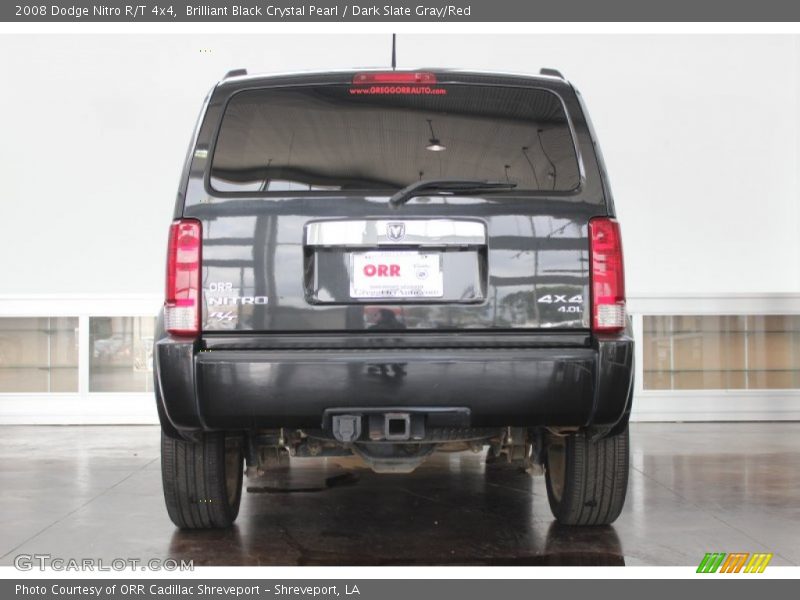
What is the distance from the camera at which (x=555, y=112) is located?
10.3 ft

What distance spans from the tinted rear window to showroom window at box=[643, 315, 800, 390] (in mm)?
5927

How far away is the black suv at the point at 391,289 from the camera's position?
2834 mm

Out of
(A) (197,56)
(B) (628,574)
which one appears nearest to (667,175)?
(A) (197,56)

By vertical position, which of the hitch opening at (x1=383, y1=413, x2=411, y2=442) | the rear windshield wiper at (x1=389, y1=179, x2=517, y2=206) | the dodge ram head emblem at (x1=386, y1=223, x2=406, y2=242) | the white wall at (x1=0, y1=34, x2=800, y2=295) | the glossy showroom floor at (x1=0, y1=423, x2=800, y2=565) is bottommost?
the glossy showroom floor at (x1=0, y1=423, x2=800, y2=565)

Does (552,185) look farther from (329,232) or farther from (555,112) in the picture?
(329,232)

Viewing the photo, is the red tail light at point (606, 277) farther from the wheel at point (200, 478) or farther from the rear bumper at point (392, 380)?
the wheel at point (200, 478)

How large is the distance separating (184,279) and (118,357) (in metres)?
6.10

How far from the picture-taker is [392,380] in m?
2.82

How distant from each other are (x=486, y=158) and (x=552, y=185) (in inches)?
10.9

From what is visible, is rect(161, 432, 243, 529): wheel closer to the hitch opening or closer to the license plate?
the hitch opening

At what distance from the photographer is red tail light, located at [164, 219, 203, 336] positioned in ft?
9.41

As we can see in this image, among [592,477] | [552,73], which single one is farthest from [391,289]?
[592,477]

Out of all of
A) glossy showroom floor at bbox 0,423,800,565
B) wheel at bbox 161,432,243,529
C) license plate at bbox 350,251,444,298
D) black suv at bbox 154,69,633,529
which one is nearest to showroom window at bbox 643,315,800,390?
glossy showroom floor at bbox 0,423,800,565

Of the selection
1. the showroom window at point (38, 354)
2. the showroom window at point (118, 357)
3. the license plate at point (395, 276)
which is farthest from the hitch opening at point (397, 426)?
the showroom window at point (38, 354)
